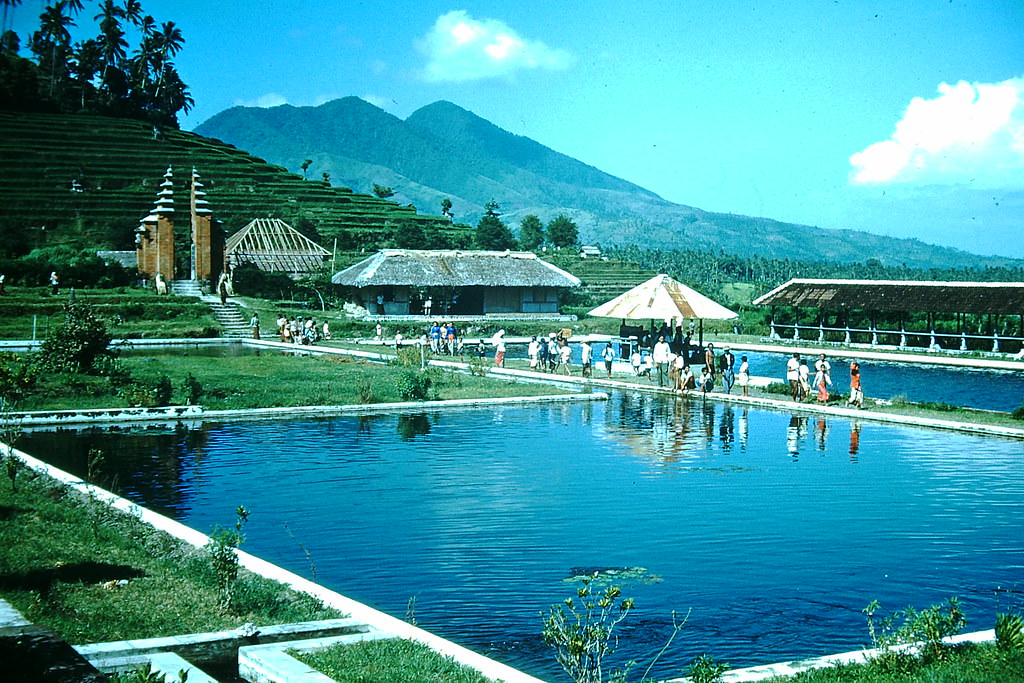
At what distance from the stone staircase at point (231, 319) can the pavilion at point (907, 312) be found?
76.8ft

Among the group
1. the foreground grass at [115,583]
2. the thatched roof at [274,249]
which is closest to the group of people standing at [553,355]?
the foreground grass at [115,583]

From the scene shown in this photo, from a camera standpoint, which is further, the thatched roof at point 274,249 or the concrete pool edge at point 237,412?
the thatched roof at point 274,249

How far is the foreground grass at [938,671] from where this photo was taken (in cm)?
783

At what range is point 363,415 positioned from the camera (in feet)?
78.0

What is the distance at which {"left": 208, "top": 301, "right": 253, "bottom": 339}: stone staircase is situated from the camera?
1791 inches

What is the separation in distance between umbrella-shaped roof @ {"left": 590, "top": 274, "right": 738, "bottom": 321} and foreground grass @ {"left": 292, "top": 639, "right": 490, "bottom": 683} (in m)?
22.3

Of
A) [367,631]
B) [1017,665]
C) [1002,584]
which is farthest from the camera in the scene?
[1002,584]

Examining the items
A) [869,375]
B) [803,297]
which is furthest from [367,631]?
[803,297]

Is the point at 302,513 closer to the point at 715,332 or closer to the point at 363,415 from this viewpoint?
the point at 363,415

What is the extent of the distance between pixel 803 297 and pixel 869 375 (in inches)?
475

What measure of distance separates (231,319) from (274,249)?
19.6 meters

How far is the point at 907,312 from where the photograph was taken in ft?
158

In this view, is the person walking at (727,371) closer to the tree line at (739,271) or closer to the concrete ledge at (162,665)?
the concrete ledge at (162,665)

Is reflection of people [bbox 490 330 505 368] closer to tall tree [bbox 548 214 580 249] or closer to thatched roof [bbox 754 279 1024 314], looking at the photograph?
thatched roof [bbox 754 279 1024 314]
